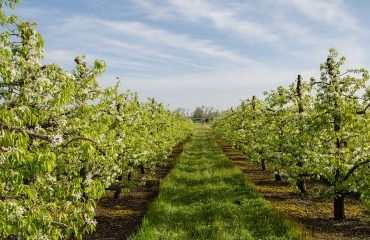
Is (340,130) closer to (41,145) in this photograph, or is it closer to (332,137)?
(332,137)

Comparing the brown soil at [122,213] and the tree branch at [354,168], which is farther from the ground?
the tree branch at [354,168]

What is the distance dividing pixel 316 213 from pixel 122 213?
9249 millimetres

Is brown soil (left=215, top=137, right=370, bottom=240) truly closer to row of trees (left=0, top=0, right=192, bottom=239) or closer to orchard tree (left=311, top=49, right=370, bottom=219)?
orchard tree (left=311, top=49, right=370, bottom=219)

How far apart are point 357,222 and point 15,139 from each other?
15.7 m

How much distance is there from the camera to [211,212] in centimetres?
1938

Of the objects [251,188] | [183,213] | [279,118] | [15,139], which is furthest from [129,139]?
[15,139]

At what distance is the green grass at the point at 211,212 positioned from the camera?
51.8 ft

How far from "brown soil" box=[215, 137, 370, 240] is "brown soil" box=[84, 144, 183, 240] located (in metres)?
6.68

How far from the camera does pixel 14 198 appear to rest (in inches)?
317

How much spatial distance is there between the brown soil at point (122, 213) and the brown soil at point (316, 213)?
668 centimetres

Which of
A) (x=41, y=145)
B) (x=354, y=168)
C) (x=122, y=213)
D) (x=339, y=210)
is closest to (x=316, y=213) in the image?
(x=339, y=210)

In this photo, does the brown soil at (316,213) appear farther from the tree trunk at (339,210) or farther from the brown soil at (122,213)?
the brown soil at (122,213)

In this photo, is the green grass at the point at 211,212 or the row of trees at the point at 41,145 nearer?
the row of trees at the point at 41,145

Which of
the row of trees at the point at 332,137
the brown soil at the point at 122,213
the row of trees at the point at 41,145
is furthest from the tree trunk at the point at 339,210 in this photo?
the row of trees at the point at 41,145
